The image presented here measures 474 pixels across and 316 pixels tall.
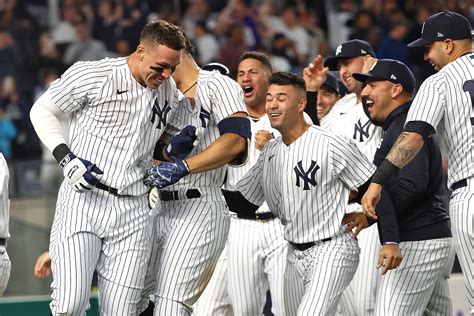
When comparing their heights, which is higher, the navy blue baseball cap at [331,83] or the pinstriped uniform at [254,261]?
the navy blue baseball cap at [331,83]

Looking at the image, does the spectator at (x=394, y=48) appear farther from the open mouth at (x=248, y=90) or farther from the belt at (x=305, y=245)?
the belt at (x=305, y=245)

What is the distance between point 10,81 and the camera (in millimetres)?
15070

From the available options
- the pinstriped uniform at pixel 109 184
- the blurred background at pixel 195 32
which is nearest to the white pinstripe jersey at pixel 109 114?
the pinstriped uniform at pixel 109 184

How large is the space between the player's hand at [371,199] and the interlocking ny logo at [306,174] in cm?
47

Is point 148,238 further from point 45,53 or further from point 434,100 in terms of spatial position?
point 45,53

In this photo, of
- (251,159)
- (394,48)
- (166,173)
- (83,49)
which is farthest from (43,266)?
(394,48)

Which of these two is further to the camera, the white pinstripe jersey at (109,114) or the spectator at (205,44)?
the spectator at (205,44)

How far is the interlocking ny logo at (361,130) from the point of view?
353 inches

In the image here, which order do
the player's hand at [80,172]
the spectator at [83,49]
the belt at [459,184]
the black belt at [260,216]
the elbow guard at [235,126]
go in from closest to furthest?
the player's hand at [80,172] → the belt at [459,184] → the elbow guard at [235,126] → the black belt at [260,216] → the spectator at [83,49]

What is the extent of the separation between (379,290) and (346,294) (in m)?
0.99

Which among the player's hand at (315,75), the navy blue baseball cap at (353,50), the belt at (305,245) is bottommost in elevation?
the belt at (305,245)

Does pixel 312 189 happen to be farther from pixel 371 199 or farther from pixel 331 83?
pixel 331 83

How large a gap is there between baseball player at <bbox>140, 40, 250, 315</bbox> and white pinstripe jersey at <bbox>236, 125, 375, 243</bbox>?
1.22 feet

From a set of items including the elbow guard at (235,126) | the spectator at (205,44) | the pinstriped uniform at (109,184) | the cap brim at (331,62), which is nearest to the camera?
the pinstriped uniform at (109,184)
